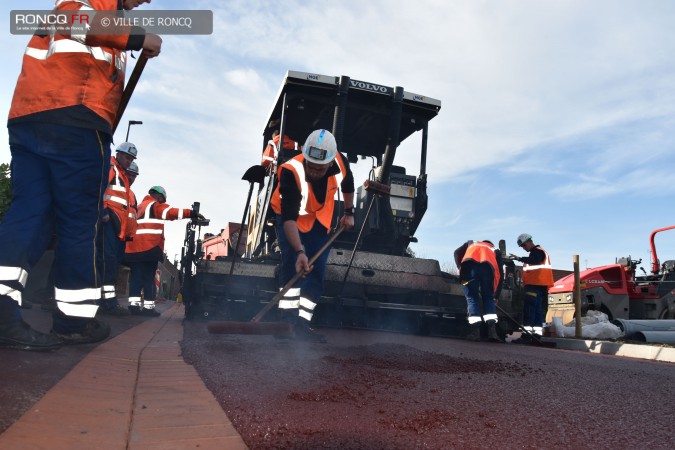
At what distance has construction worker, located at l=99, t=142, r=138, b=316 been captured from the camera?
554 centimetres

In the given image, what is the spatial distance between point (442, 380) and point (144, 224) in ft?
16.6

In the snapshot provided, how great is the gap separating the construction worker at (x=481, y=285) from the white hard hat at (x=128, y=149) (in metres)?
4.37

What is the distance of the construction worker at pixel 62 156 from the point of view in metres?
A: 2.54

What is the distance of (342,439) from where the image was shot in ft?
4.85

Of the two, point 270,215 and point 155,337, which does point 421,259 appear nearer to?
point 270,215

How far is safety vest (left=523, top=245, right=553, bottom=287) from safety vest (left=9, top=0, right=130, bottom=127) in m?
6.98

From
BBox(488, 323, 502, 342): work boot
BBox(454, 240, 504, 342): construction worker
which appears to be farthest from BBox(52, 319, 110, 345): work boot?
BBox(488, 323, 502, 342): work boot

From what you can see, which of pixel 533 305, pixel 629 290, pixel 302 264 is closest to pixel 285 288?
pixel 302 264

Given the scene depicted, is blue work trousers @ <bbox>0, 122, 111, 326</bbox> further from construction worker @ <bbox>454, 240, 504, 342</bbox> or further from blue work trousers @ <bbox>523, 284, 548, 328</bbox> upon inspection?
blue work trousers @ <bbox>523, 284, 548, 328</bbox>

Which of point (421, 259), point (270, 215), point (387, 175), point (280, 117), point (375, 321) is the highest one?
point (280, 117)

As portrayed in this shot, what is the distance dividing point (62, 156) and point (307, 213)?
213cm

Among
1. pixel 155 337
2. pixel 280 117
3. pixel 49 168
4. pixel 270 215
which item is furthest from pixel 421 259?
pixel 49 168

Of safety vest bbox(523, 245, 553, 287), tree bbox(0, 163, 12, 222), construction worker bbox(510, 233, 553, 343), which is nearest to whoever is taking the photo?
construction worker bbox(510, 233, 553, 343)

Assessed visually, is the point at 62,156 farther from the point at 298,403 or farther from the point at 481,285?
the point at 481,285
